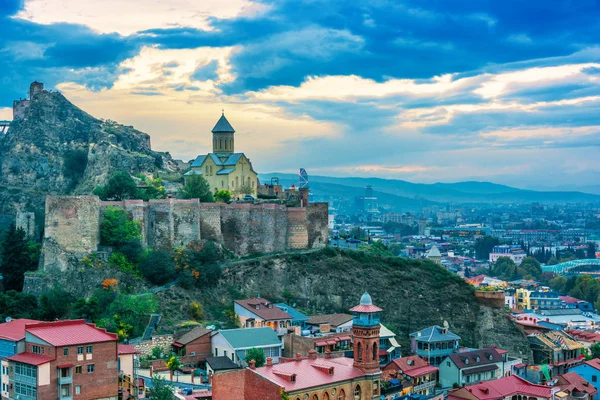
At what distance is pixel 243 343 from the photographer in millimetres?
53938

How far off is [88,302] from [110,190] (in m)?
16.0

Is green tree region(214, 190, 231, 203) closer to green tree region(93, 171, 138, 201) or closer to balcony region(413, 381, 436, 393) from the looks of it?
green tree region(93, 171, 138, 201)

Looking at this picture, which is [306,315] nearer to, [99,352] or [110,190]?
[110,190]

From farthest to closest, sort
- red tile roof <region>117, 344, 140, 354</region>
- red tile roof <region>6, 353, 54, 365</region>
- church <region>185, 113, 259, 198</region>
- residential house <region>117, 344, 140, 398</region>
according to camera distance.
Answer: church <region>185, 113, 259, 198</region>, red tile roof <region>117, 344, 140, 354</region>, residential house <region>117, 344, 140, 398</region>, red tile roof <region>6, 353, 54, 365</region>

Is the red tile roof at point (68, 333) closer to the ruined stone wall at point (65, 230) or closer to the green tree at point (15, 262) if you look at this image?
the ruined stone wall at point (65, 230)

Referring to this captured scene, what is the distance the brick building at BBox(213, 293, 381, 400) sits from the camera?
44469 millimetres

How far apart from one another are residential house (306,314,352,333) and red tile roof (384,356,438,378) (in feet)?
15.2

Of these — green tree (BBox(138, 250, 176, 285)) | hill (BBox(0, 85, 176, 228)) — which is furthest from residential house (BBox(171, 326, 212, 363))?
hill (BBox(0, 85, 176, 228))

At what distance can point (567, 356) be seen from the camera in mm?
71688

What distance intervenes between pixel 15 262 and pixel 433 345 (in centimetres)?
2805

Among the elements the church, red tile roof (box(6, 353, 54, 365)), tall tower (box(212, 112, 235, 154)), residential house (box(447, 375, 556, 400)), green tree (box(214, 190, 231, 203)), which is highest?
tall tower (box(212, 112, 235, 154))

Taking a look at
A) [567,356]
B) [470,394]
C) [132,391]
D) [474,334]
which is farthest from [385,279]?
[132,391]

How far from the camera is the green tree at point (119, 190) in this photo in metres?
70.2

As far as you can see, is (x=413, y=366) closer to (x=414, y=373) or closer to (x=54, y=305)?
(x=414, y=373)
